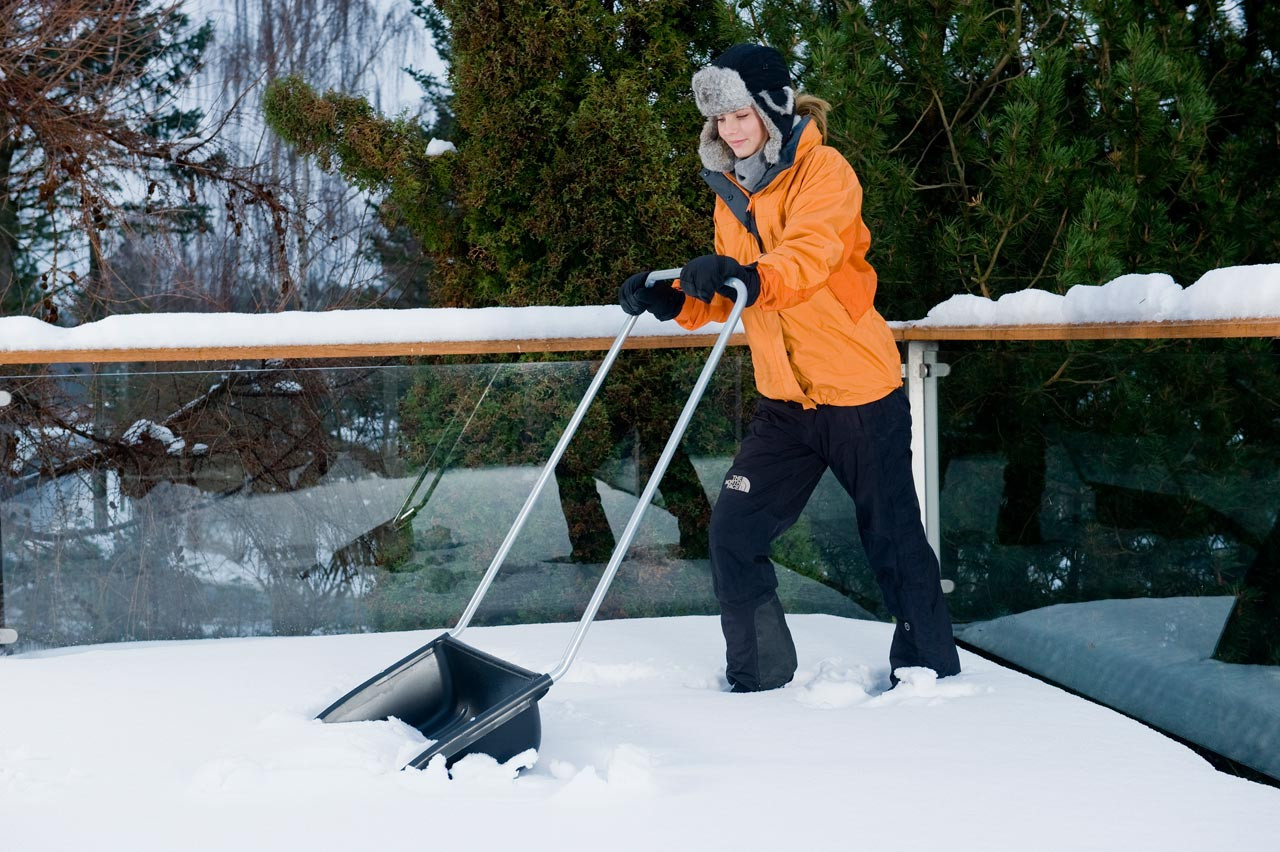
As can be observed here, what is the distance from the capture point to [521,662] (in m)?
3.14

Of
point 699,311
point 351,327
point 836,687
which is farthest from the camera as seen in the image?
point 351,327

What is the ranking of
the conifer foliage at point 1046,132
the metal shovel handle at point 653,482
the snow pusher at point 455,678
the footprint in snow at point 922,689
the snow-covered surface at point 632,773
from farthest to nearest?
the conifer foliage at point 1046,132
the footprint in snow at point 922,689
the snow pusher at point 455,678
the metal shovel handle at point 653,482
the snow-covered surface at point 632,773

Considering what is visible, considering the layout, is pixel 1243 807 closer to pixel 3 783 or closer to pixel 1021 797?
pixel 1021 797

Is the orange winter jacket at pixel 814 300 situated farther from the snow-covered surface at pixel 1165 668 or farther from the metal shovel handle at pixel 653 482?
the snow-covered surface at pixel 1165 668

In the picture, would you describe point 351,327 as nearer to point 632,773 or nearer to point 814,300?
point 814,300

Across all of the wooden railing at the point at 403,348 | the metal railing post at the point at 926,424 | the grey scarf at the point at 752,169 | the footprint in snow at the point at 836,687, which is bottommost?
the footprint in snow at the point at 836,687

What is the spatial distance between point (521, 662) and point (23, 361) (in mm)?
1652

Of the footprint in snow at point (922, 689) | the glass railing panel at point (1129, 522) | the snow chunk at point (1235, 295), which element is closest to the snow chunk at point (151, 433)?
the footprint in snow at point (922, 689)

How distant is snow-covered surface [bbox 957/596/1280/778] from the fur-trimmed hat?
4.62 ft

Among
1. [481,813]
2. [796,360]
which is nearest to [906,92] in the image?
[796,360]

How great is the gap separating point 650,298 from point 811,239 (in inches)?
16.4

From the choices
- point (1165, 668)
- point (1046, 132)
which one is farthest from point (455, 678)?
point (1046, 132)

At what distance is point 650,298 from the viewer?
8.82ft

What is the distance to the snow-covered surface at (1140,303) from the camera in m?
2.38
